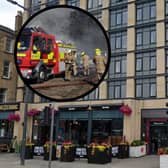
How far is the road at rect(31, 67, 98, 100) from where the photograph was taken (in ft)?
7.51

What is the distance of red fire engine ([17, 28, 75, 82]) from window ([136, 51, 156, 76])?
3522cm

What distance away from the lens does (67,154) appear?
80.3ft

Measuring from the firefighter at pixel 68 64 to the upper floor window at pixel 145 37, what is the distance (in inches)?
1409

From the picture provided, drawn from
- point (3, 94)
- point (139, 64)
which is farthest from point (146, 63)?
point (3, 94)

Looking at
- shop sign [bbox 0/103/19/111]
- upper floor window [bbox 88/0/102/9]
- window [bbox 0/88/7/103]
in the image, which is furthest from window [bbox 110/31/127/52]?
window [bbox 0/88/7/103]

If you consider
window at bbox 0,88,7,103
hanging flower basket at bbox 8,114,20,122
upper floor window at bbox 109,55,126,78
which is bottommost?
hanging flower basket at bbox 8,114,20,122

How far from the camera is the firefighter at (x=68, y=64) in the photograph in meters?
2.32

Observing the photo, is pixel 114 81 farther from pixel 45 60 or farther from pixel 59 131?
pixel 45 60

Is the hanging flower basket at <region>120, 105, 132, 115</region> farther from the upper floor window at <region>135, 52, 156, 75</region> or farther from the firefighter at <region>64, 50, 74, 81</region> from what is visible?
the firefighter at <region>64, 50, 74, 81</region>

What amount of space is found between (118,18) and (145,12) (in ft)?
10.8

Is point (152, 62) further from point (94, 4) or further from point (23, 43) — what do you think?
point (23, 43)

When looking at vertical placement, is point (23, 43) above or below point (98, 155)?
Answer: above

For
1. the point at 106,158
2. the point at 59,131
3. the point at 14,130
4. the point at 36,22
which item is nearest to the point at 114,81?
the point at 59,131

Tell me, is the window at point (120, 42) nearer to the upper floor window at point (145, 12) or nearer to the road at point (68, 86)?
the upper floor window at point (145, 12)
